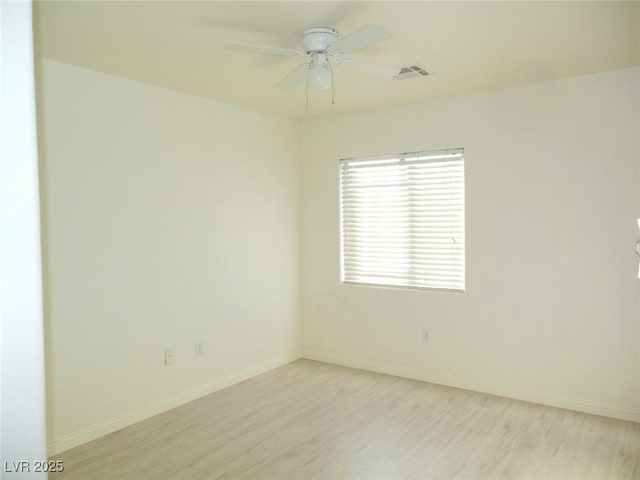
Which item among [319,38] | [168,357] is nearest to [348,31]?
[319,38]

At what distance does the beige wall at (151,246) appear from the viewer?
3.27 metres

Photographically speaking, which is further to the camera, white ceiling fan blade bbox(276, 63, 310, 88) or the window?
the window

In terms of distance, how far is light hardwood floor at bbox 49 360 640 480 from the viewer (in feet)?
9.65

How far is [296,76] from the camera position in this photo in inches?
111

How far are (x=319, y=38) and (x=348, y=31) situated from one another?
0.73ft

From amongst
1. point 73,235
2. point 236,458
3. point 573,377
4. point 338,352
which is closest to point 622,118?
point 573,377

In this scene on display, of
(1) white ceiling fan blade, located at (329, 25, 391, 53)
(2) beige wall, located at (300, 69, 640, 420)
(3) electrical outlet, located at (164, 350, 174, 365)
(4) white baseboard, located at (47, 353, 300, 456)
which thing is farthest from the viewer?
(3) electrical outlet, located at (164, 350, 174, 365)

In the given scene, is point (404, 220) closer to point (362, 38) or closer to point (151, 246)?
point (151, 246)

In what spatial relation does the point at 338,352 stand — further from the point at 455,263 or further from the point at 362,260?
the point at 455,263

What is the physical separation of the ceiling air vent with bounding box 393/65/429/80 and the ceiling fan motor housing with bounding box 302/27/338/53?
38.0 inches

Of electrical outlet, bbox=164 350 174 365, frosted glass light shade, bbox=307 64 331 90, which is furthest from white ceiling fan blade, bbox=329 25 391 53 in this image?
electrical outlet, bbox=164 350 174 365

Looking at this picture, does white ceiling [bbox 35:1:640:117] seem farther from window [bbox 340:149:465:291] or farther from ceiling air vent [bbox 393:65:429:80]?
window [bbox 340:149:465:291]

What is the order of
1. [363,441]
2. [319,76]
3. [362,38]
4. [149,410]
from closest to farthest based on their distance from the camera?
1. [362,38]
2. [319,76]
3. [363,441]
4. [149,410]

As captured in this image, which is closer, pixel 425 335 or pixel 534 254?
pixel 534 254
